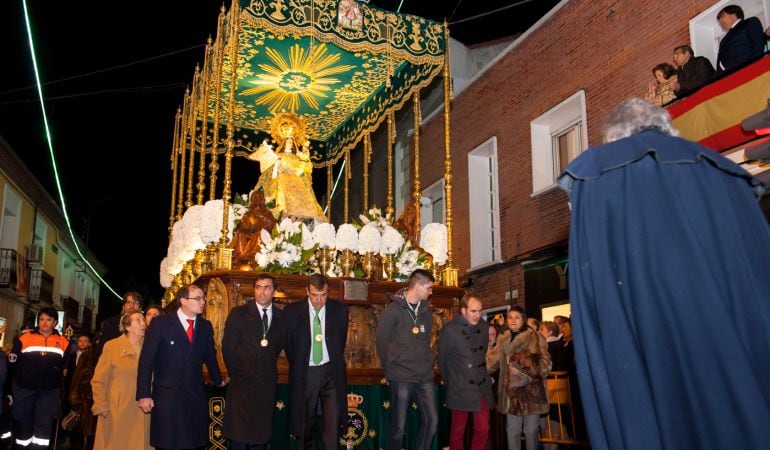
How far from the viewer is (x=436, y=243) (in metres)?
9.15

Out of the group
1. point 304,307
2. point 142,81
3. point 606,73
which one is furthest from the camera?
point 142,81

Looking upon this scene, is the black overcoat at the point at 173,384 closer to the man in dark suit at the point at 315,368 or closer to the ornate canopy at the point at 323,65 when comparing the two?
the man in dark suit at the point at 315,368

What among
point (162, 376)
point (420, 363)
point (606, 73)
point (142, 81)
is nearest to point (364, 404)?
point (420, 363)

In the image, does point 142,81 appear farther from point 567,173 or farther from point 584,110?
point 567,173

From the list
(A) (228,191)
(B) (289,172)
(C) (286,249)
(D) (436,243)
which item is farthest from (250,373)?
(B) (289,172)

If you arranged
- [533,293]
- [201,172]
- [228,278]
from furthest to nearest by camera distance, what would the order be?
1. [533,293]
2. [201,172]
3. [228,278]

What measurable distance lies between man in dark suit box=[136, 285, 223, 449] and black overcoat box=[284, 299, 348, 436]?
825 mm

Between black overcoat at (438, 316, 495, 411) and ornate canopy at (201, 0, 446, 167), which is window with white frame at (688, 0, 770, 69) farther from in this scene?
black overcoat at (438, 316, 495, 411)

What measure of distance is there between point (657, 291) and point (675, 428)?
1.55ft

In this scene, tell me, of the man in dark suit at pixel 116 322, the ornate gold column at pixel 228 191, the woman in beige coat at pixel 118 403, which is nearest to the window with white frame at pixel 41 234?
the man in dark suit at pixel 116 322

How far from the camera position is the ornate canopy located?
8638 mm

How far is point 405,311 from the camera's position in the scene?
6785 millimetres

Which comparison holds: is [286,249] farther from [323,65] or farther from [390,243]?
[323,65]

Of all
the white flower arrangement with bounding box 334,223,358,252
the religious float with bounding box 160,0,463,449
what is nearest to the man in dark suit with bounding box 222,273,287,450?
the religious float with bounding box 160,0,463,449
